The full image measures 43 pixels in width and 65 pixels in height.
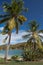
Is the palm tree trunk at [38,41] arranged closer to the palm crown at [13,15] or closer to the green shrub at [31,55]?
the green shrub at [31,55]

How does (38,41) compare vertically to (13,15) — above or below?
below

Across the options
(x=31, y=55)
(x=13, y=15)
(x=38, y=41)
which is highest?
(x=13, y=15)

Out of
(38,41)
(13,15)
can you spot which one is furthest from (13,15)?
(38,41)

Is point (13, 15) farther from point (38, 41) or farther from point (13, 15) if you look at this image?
point (38, 41)

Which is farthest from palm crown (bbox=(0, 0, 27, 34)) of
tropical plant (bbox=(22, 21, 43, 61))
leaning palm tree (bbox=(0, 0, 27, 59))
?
tropical plant (bbox=(22, 21, 43, 61))

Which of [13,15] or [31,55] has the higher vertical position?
[13,15]

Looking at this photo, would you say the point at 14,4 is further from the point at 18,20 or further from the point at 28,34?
the point at 28,34

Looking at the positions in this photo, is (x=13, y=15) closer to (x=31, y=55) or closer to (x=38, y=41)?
(x=31, y=55)

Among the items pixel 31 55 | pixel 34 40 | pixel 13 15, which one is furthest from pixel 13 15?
pixel 34 40

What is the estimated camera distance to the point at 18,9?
48.1m

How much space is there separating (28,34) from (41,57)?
11.4 meters

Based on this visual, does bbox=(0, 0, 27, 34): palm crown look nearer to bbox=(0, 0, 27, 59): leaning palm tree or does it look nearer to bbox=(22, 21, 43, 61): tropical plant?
bbox=(0, 0, 27, 59): leaning palm tree

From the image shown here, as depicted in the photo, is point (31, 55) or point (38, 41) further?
point (38, 41)

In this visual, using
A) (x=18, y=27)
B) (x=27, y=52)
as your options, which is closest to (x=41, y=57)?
(x=27, y=52)
